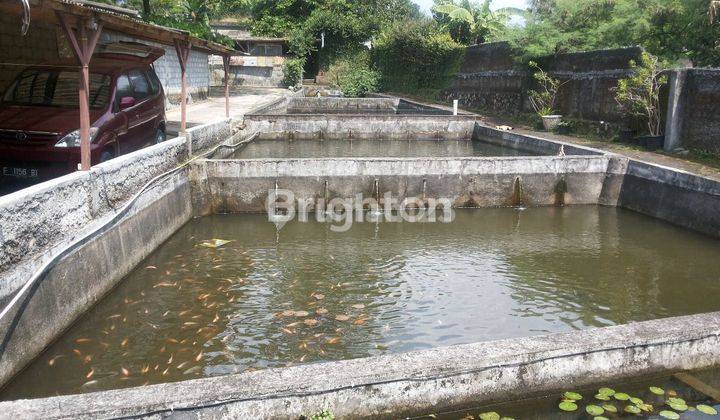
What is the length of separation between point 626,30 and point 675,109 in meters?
7.53

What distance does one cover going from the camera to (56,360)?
4.90 meters

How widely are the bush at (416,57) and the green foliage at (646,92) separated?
1717 cm

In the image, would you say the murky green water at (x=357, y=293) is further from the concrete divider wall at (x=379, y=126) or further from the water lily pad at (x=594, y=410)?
the concrete divider wall at (x=379, y=126)

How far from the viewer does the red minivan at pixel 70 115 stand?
7.18 meters

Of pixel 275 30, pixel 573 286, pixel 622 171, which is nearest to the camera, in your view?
pixel 573 286

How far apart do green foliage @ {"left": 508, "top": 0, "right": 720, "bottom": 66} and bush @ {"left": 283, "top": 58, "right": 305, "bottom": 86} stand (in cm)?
1845

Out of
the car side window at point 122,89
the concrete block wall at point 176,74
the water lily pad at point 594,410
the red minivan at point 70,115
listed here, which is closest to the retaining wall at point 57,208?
the red minivan at point 70,115

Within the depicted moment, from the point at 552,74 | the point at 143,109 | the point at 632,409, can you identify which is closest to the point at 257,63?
the point at 552,74

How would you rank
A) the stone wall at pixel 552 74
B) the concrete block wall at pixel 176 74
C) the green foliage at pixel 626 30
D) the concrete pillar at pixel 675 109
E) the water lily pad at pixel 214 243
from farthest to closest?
the concrete block wall at pixel 176 74 → the stone wall at pixel 552 74 → the green foliage at pixel 626 30 → the concrete pillar at pixel 675 109 → the water lily pad at pixel 214 243

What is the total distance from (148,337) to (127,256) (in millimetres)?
1796

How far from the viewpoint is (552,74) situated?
20078mm

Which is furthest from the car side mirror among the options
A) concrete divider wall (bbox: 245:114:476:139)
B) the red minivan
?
concrete divider wall (bbox: 245:114:476:139)

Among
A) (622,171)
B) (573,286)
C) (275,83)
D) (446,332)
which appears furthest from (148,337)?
(275,83)

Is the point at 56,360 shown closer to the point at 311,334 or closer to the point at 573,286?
the point at 311,334
